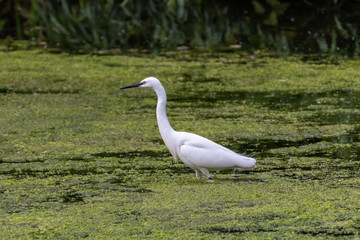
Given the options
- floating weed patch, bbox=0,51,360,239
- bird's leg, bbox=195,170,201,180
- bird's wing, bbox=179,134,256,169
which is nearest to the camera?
floating weed patch, bbox=0,51,360,239

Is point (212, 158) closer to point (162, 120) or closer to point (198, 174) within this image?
point (198, 174)

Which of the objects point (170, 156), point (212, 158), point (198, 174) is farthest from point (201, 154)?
point (170, 156)

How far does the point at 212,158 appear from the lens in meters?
4.64

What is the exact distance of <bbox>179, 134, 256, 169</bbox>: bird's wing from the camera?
4633 mm

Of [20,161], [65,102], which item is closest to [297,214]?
[20,161]

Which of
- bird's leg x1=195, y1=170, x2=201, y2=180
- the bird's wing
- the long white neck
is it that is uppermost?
the long white neck

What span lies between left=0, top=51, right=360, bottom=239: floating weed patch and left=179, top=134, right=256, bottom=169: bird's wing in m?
0.15

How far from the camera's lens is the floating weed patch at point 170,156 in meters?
3.84

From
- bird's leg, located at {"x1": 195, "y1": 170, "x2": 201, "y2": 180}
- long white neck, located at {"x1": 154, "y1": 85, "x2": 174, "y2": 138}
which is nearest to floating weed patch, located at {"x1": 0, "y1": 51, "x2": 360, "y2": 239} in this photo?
bird's leg, located at {"x1": 195, "y1": 170, "x2": 201, "y2": 180}

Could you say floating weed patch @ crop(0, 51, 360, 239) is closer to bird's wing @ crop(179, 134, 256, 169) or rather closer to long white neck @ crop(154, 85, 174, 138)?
bird's wing @ crop(179, 134, 256, 169)

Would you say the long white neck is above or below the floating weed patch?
above

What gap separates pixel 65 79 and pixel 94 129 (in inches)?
102

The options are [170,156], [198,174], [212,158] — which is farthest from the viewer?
[170,156]

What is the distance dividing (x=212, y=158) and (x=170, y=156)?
2.97 ft
